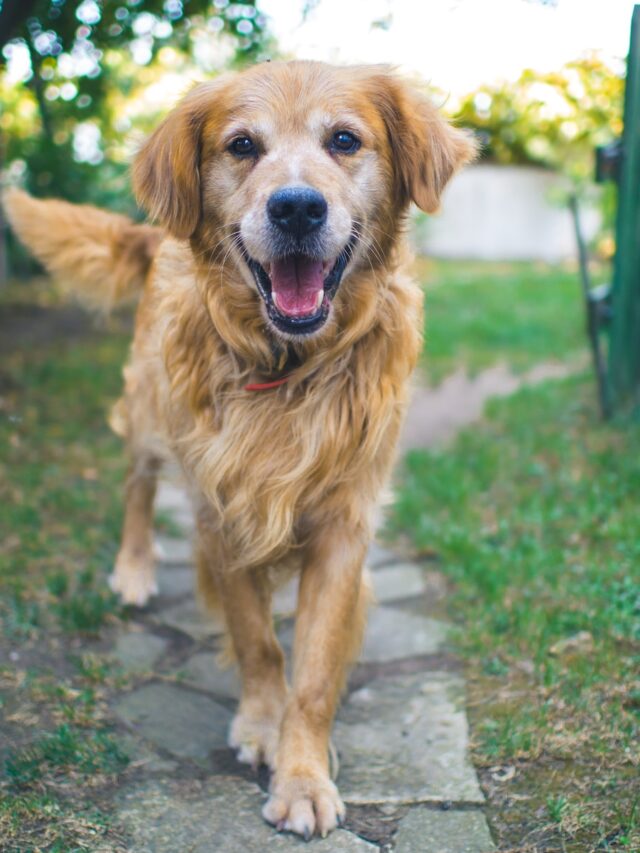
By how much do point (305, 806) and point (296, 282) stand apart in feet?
4.61

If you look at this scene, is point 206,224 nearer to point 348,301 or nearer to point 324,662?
point 348,301

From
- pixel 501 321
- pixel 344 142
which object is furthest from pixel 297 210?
pixel 501 321

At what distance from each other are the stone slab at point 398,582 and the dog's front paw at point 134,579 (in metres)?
0.92

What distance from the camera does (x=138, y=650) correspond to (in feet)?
10.6

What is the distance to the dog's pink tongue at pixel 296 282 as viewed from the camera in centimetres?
263

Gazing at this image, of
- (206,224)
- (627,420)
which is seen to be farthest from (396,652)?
(627,420)

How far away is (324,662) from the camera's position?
8.35 ft

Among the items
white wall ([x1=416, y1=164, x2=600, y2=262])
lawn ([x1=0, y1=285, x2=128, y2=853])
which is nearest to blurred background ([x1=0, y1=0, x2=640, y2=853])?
lawn ([x1=0, y1=285, x2=128, y2=853])

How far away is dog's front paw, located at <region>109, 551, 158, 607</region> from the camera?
3.62m

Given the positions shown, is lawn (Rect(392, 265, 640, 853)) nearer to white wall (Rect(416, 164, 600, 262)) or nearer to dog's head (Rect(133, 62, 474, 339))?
dog's head (Rect(133, 62, 474, 339))

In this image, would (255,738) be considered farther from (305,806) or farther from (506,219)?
(506,219)

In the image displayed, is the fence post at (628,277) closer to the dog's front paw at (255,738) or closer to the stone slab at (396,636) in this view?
the stone slab at (396,636)

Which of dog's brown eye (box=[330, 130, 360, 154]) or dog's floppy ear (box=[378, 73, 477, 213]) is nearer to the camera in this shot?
dog's brown eye (box=[330, 130, 360, 154])

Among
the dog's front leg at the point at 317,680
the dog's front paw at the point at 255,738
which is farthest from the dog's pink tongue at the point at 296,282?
the dog's front paw at the point at 255,738
